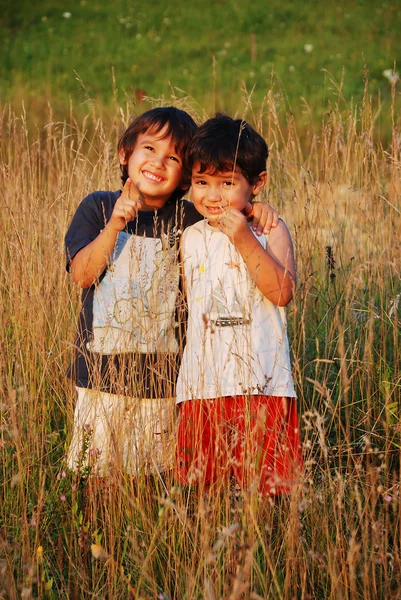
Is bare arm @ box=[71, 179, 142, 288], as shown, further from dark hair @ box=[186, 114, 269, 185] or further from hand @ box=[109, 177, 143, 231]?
dark hair @ box=[186, 114, 269, 185]

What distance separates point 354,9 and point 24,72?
11160 millimetres

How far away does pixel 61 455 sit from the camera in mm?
2445

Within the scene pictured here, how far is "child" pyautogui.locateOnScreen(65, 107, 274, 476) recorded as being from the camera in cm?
215

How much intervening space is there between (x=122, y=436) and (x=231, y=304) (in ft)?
1.67

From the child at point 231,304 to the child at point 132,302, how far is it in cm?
7

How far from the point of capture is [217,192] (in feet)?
7.67

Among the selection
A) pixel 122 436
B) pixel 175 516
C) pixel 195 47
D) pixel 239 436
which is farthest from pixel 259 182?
pixel 195 47

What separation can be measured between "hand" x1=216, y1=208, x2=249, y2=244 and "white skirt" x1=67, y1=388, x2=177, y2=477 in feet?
1.69

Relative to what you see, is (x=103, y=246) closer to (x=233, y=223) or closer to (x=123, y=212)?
(x=123, y=212)

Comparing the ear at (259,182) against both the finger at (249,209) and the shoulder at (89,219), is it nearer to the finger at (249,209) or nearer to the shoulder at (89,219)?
the finger at (249,209)

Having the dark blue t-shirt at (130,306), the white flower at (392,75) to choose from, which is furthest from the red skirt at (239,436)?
the white flower at (392,75)

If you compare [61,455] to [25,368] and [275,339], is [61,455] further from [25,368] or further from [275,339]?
[275,339]

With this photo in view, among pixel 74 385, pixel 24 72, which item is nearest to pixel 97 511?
pixel 74 385

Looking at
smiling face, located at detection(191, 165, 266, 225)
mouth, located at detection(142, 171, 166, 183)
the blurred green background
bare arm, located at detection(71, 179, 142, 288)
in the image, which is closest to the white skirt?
bare arm, located at detection(71, 179, 142, 288)
